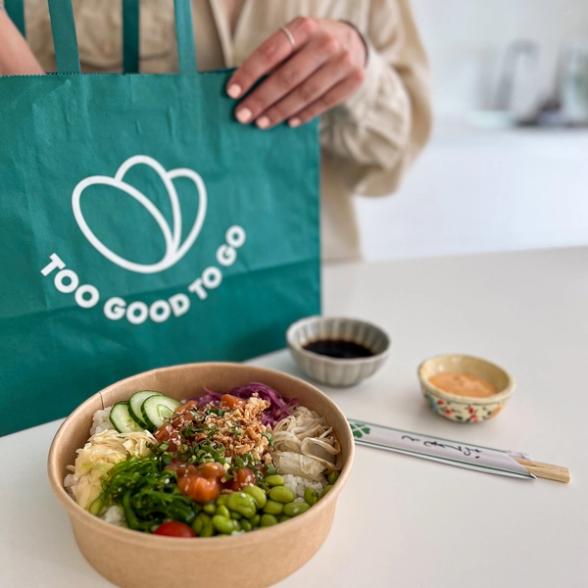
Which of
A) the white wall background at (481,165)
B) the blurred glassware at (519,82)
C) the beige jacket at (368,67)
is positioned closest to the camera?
the beige jacket at (368,67)

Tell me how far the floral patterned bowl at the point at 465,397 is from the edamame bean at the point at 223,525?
0.45 metres

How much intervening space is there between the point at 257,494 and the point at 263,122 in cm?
67

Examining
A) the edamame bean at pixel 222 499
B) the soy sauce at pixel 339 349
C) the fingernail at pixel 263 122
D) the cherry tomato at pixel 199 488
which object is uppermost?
the fingernail at pixel 263 122

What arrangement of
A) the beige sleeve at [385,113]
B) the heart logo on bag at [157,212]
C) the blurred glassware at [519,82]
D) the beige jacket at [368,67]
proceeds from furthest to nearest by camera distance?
the blurred glassware at [519,82] < the beige sleeve at [385,113] < the beige jacket at [368,67] < the heart logo on bag at [157,212]

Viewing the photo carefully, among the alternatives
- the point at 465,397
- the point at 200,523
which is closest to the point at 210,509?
the point at 200,523

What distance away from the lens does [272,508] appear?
73cm

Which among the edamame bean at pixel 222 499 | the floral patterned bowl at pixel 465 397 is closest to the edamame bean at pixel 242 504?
the edamame bean at pixel 222 499

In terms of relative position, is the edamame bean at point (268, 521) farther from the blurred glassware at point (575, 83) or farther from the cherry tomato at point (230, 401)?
the blurred glassware at point (575, 83)

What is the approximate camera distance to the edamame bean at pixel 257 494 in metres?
0.73

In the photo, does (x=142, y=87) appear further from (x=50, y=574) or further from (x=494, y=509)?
(x=494, y=509)

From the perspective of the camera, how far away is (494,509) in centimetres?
83

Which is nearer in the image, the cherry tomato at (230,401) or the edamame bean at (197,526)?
the edamame bean at (197,526)

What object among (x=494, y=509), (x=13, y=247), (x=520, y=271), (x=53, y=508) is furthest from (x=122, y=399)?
(x=520, y=271)

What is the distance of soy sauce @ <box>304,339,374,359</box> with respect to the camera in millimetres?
1137
